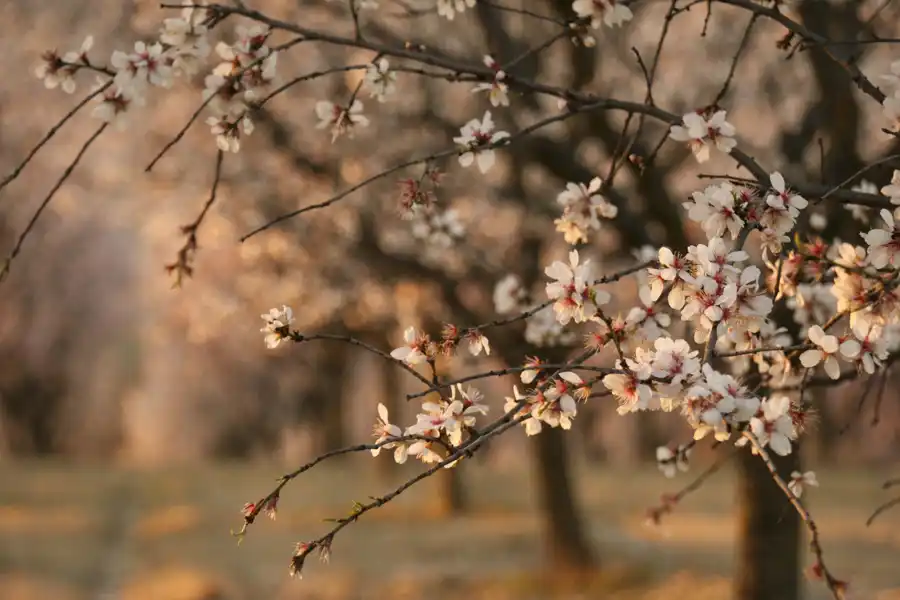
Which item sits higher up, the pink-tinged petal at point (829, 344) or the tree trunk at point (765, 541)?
the tree trunk at point (765, 541)

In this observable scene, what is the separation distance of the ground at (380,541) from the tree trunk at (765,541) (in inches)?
25.3

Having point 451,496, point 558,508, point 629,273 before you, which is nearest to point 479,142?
point 629,273

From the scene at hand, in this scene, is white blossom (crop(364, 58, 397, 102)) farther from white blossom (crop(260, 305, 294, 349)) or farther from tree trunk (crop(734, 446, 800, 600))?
tree trunk (crop(734, 446, 800, 600))

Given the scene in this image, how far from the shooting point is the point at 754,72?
11492 mm

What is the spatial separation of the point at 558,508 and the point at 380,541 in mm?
2911

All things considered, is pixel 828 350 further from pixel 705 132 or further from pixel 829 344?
pixel 705 132

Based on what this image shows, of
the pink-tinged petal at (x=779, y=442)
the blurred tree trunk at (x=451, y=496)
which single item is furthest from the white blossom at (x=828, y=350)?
the blurred tree trunk at (x=451, y=496)

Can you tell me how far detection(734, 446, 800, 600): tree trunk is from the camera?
5484 mm

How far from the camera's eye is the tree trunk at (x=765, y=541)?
5484 millimetres

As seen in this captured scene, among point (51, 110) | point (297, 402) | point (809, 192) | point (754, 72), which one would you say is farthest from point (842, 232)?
point (297, 402)

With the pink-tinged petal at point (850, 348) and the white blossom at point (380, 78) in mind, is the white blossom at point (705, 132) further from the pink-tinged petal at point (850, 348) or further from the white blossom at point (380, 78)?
the white blossom at point (380, 78)

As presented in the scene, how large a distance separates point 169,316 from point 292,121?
1297 centimetres

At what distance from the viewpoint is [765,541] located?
5535mm

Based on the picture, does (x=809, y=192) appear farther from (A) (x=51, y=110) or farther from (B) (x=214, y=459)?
(B) (x=214, y=459)
